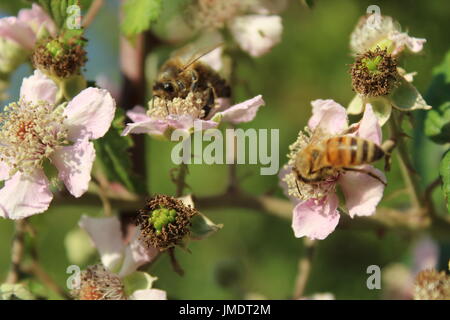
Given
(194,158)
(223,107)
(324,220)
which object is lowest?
(324,220)

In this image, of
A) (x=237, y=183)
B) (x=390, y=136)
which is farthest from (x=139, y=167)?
(x=390, y=136)

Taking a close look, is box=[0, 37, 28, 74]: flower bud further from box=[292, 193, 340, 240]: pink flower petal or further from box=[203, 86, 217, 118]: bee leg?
box=[292, 193, 340, 240]: pink flower petal

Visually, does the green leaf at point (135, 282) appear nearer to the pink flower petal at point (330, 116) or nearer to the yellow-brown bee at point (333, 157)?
the yellow-brown bee at point (333, 157)

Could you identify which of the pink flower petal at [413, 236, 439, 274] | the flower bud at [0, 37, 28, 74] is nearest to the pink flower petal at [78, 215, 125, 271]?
the flower bud at [0, 37, 28, 74]

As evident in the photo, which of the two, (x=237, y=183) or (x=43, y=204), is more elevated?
(x=237, y=183)

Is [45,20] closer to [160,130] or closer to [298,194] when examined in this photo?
[160,130]

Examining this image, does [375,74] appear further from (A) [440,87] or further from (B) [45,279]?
(B) [45,279]
